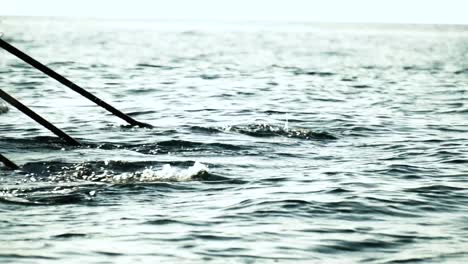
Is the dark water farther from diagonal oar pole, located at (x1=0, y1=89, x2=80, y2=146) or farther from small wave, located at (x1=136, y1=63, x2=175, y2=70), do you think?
small wave, located at (x1=136, y1=63, x2=175, y2=70)

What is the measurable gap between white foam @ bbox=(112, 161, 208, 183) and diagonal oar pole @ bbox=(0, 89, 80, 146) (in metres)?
2.41

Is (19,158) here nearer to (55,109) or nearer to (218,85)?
(55,109)

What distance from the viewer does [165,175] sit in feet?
46.9

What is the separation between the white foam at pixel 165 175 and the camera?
13969mm

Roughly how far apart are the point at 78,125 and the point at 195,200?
10.1 metres

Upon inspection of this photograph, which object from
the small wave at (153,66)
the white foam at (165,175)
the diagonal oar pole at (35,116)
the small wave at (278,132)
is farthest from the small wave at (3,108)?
the small wave at (153,66)

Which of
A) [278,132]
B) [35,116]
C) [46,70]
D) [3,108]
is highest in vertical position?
[46,70]

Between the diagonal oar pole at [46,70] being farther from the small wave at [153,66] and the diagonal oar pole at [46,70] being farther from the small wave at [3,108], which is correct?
the small wave at [153,66]

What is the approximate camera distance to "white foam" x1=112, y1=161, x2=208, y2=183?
45.8 feet

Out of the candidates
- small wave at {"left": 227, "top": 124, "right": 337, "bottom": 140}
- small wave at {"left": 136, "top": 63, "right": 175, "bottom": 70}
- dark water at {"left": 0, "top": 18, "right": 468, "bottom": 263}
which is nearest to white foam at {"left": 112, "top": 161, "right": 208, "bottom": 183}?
dark water at {"left": 0, "top": 18, "right": 468, "bottom": 263}

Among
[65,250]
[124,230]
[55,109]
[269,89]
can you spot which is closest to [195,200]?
[124,230]

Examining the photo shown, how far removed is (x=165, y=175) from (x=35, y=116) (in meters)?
3.00

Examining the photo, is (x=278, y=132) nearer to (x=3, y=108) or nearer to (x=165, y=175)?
(x=165, y=175)

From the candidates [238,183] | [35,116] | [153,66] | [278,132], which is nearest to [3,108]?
[278,132]
